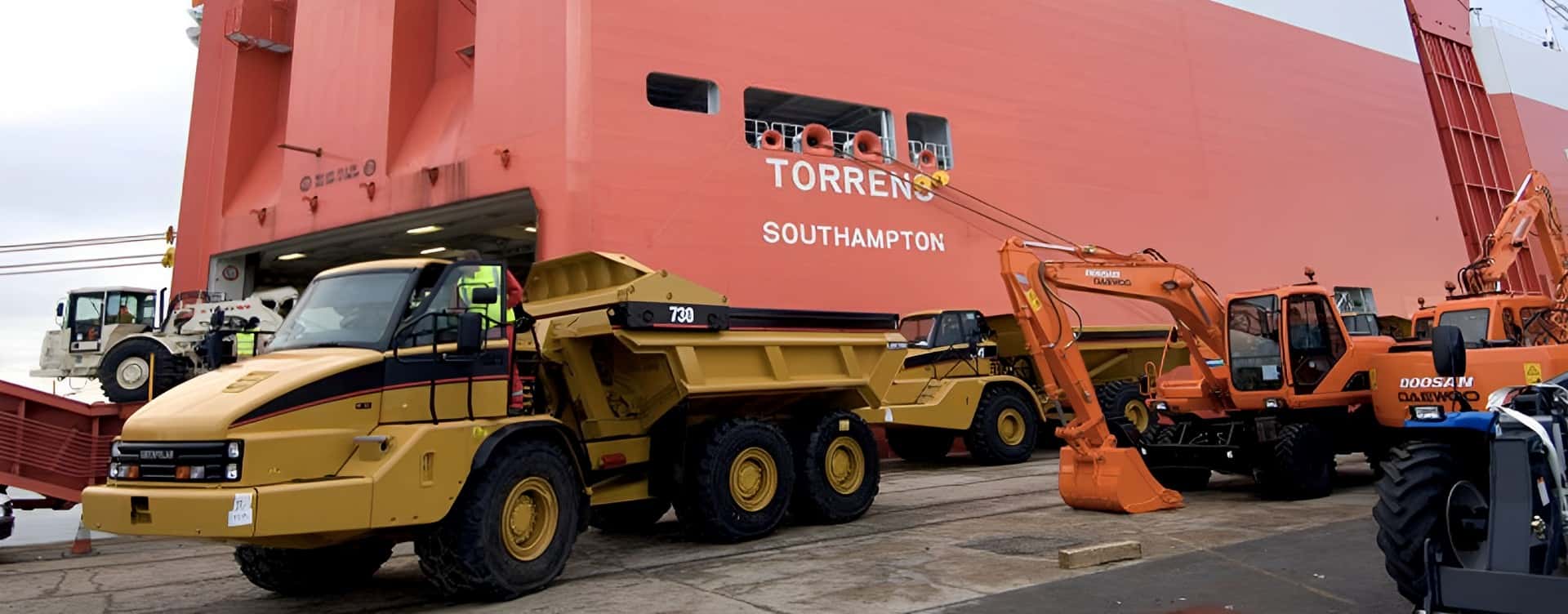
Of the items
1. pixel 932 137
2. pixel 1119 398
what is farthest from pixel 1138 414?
pixel 932 137

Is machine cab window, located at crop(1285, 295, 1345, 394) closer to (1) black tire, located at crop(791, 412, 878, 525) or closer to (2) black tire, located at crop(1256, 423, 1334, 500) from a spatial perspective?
(2) black tire, located at crop(1256, 423, 1334, 500)

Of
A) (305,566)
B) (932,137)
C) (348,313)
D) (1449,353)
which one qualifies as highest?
(932,137)

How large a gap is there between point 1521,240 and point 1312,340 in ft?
22.7

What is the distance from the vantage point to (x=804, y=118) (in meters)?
18.4

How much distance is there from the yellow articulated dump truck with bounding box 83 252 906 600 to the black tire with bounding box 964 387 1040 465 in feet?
15.2

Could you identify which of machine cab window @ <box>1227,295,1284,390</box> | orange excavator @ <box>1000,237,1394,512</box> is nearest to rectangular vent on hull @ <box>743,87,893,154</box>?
orange excavator @ <box>1000,237,1394,512</box>

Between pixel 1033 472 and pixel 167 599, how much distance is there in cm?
999

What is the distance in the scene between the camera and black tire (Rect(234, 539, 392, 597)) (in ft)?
21.6

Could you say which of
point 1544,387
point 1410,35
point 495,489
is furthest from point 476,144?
point 1410,35

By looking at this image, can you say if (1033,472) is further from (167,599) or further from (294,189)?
(294,189)

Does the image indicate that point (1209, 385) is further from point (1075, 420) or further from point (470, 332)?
point (470, 332)

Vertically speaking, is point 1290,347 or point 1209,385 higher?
point 1290,347

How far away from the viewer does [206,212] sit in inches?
885

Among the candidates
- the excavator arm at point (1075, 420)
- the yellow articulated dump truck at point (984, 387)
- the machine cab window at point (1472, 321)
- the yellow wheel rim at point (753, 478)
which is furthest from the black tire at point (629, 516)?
the machine cab window at point (1472, 321)
